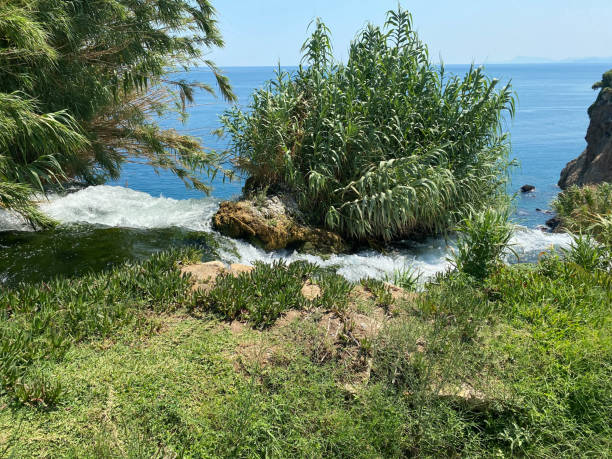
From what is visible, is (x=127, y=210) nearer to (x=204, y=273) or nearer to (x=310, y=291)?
(x=204, y=273)

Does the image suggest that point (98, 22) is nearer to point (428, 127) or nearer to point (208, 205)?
point (208, 205)

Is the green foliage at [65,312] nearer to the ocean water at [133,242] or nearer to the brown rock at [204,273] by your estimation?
the brown rock at [204,273]

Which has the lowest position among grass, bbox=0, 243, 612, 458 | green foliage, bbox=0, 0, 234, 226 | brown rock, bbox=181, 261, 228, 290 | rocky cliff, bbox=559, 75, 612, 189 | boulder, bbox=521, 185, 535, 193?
boulder, bbox=521, 185, 535, 193

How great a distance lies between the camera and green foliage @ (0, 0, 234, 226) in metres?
5.76

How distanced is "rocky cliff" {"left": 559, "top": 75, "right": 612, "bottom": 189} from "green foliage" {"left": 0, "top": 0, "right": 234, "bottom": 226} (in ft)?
55.3

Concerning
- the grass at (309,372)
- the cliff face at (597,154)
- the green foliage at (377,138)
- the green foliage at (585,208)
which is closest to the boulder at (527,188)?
the cliff face at (597,154)

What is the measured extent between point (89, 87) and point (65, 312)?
560cm

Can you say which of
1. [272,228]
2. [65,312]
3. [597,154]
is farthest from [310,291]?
[597,154]

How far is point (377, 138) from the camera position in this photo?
7.80 meters

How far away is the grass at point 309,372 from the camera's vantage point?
2.78 meters

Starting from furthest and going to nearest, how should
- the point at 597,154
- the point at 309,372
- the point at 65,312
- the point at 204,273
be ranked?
the point at 597,154 → the point at 204,273 → the point at 65,312 → the point at 309,372

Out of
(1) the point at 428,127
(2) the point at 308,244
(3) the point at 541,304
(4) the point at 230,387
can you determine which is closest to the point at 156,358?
(4) the point at 230,387

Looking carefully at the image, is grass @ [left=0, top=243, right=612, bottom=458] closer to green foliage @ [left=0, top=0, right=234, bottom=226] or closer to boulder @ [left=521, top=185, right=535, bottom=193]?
green foliage @ [left=0, top=0, right=234, bottom=226]

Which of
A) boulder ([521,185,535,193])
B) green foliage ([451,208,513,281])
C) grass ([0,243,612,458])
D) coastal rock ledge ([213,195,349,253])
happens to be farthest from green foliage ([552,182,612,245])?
boulder ([521,185,535,193])
